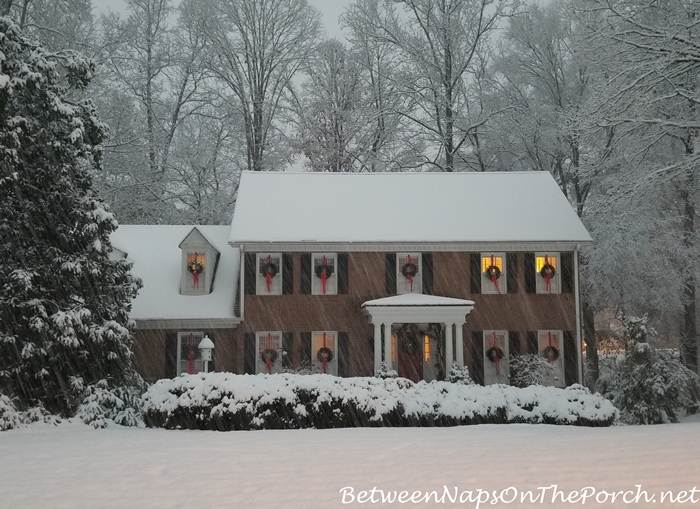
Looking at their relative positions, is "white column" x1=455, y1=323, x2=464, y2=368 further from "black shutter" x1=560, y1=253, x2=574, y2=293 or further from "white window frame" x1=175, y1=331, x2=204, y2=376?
"white window frame" x1=175, y1=331, x2=204, y2=376

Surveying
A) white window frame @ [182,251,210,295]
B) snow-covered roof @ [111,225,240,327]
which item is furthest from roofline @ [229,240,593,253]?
snow-covered roof @ [111,225,240,327]

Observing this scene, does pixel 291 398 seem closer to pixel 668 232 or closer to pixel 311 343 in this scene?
pixel 311 343

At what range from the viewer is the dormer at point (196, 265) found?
21.9 metres

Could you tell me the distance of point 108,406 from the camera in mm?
16094

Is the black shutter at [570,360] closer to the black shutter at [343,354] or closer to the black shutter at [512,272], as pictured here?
the black shutter at [512,272]

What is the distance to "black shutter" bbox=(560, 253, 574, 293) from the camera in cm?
2195

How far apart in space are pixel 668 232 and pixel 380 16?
16089 mm

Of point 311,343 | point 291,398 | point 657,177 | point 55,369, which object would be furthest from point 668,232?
point 55,369

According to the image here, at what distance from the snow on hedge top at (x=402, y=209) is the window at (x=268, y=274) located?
0.70 meters

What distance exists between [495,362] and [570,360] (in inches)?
90.2

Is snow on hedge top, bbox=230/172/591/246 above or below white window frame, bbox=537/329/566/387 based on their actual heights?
above

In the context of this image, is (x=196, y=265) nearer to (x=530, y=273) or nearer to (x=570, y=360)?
(x=530, y=273)

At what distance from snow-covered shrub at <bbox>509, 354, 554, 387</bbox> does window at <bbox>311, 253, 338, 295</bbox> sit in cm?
576

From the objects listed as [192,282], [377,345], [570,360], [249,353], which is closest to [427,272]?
[377,345]
